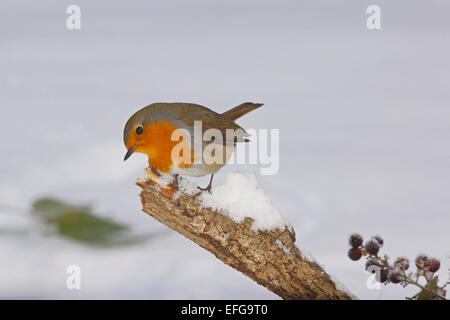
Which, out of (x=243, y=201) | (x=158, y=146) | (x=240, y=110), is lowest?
(x=243, y=201)

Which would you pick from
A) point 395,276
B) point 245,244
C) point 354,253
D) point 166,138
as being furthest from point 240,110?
point 395,276

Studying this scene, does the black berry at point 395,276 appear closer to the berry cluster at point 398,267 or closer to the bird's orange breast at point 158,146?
the berry cluster at point 398,267

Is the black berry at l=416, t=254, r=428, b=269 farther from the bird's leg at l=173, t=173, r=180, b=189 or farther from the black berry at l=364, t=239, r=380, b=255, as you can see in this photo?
the bird's leg at l=173, t=173, r=180, b=189

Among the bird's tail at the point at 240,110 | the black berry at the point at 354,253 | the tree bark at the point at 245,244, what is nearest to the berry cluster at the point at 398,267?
the black berry at the point at 354,253

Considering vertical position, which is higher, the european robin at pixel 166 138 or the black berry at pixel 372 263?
the european robin at pixel 166 138

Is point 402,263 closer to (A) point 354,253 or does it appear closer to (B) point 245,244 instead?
(A) point 354,253

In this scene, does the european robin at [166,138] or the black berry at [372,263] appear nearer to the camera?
the black berry at [372,263]
